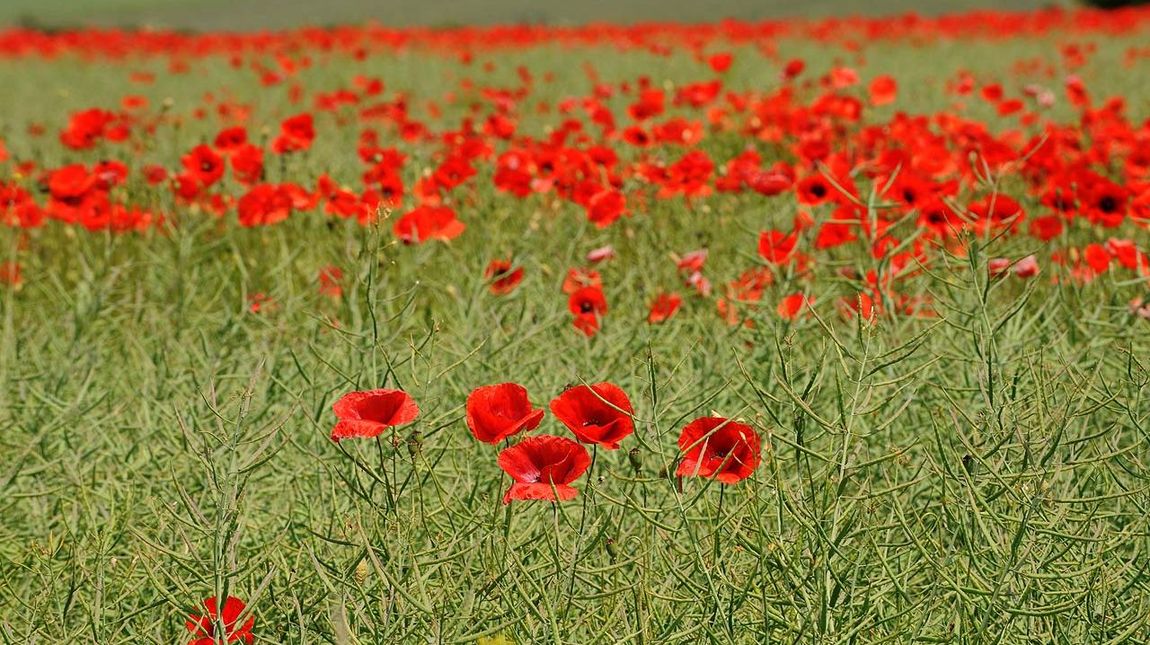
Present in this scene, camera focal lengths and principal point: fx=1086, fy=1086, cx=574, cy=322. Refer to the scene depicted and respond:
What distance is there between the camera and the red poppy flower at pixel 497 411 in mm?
1069

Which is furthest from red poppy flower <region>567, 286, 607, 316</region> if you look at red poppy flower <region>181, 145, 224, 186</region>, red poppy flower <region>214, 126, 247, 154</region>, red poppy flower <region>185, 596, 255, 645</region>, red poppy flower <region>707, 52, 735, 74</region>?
red poppy flower <region>707, 52, 735, 74</region>

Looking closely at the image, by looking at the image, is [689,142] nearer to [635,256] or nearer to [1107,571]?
[635,256]

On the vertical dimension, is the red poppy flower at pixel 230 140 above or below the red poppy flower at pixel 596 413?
below

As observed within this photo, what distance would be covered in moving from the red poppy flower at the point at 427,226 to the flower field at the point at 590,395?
0.05 ft

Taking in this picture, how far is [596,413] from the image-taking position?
3.80ft

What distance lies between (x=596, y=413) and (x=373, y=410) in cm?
23

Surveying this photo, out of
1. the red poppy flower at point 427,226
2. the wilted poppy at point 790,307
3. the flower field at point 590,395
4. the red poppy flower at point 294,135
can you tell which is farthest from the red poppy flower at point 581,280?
the red poppy flower at point 294,135

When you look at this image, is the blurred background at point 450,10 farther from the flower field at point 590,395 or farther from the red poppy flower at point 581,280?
the red poppy flower at point 581,280

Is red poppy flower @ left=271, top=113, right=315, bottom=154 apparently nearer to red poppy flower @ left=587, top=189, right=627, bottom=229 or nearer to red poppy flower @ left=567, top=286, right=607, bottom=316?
red poppy flower @ left=587, top=189, right=627, bottom=229

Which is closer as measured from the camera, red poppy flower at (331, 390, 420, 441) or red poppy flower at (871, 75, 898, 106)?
red poppy flower at (331, 390, 420, 441)

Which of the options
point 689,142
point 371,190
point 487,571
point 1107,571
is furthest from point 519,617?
point 689,142

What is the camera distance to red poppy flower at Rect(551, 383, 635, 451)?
3.50 ft

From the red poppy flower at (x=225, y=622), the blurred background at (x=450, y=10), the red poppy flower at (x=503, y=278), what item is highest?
the red poppy flower at (x=225, y=622)

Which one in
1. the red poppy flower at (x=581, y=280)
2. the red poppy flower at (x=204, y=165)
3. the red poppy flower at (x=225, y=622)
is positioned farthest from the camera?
the red poppy flower at (x=204, y=165)
